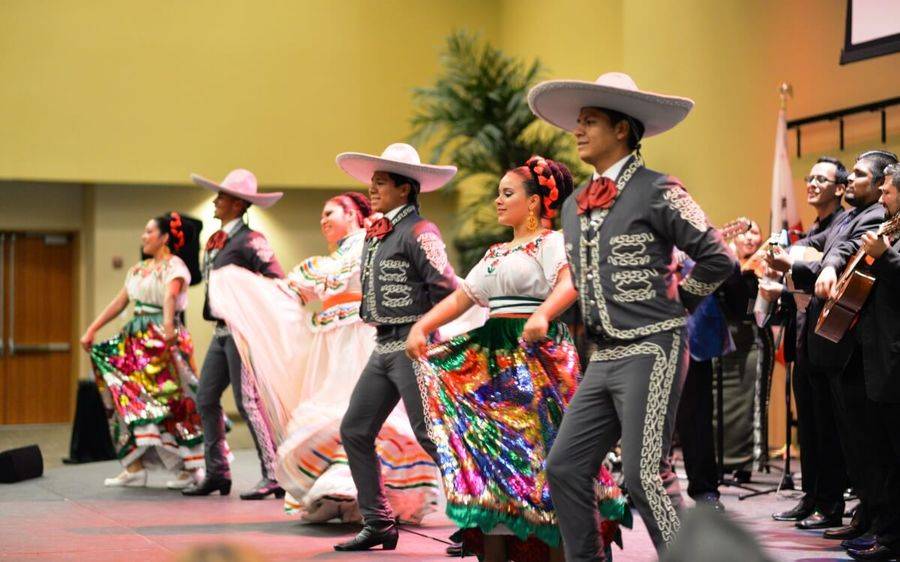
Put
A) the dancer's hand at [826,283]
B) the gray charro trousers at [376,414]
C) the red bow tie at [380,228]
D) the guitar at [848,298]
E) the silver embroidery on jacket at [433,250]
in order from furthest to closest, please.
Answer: the red bow tie at [380,228]
the silver embroidery on jacket at [433,250]
the gray charro trousers at [376,414]
the dancer's hand at [826,283]
the guitar at [848,298]

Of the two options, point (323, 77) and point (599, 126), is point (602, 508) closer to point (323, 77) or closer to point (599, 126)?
point (599, 126)

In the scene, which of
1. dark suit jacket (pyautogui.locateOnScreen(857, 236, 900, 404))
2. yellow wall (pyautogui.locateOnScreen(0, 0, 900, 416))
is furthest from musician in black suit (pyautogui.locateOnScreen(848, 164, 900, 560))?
yellow wall (pyautogui.locateOnScreen(0, 0, 900, 416))

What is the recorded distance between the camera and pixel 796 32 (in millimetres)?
8867

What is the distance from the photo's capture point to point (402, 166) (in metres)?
5.56

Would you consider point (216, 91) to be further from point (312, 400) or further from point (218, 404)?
point (312, 400)

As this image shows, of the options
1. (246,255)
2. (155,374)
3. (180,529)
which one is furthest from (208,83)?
(180,529)

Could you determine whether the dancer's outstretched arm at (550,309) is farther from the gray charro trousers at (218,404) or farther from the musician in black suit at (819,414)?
the gray charro trousers at (218,404)

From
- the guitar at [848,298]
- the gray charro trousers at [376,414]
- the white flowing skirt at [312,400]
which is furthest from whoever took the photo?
the white flowing skirt at [312,400]

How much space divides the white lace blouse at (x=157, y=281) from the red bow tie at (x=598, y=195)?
4.37 m

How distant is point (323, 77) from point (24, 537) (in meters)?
8.09

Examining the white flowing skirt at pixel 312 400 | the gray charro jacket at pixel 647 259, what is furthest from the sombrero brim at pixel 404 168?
the gray charro jacket at pixel 647 259

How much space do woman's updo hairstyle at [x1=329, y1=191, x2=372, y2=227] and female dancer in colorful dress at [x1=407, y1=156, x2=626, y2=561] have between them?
82.5 inches

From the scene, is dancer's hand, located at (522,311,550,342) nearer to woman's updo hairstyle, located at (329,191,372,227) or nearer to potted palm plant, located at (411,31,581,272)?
woman's updo hairstyle, located at (329,191,372,227)

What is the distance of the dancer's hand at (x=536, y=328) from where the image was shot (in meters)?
4.03
